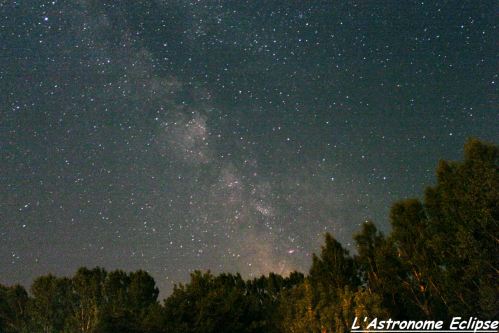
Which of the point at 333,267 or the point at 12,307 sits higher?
the point at 12,307

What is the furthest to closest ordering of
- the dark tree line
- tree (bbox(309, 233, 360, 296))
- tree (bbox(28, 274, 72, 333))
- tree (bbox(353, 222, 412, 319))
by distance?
tree (bbox(309, 233, 360, 296))
tree (bbox(353, 222, 412, 319))
tree (bbox(28, 274, 72, 333))
the dark tree line

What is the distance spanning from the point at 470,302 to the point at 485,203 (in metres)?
6.18

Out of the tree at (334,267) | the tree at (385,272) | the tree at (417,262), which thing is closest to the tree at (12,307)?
the tree at (334,267)

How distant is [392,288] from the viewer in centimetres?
2627

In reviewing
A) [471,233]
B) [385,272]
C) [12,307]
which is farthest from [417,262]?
[12,307]

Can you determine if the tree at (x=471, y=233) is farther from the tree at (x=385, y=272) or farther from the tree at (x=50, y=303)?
the tree at (x=50, y=303)

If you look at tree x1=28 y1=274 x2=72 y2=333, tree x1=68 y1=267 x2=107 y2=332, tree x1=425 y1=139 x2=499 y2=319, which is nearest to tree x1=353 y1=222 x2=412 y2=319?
tree x1=425 y1=139 x2=499 y2=319

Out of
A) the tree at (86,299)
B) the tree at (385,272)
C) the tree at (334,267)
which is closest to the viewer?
the tree at (86,299)

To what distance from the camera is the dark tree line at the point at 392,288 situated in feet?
61.3

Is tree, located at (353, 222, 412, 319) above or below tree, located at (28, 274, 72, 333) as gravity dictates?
below

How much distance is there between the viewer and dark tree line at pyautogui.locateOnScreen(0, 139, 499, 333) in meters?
18.7

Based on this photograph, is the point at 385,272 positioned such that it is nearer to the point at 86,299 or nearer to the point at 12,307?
the point at 86,299

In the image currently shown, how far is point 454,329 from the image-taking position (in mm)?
19250

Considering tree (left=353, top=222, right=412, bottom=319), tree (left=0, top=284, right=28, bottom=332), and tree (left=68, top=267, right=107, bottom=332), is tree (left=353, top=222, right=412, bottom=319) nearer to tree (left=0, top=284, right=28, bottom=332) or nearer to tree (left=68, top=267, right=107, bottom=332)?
tree (left=68, top=267, right=107, bottom=332)
